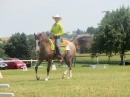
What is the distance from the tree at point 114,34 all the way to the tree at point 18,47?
578 inches

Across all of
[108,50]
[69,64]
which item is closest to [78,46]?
[69,64]

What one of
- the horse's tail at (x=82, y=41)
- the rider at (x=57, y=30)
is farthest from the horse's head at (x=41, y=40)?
the horse's tail at (x=82, y=41)

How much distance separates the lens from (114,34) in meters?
64.3

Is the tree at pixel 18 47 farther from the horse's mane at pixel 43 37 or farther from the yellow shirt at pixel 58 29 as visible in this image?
the horse's mane at pixel 43 37

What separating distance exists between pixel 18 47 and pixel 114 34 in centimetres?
2158

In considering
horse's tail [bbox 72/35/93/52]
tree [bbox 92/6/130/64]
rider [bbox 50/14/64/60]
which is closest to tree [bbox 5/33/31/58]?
tree [bbox 92/6/130/64]

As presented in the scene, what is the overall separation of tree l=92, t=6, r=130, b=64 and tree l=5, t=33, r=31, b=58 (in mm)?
14679

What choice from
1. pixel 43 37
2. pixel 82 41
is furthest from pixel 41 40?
pixel 82 41

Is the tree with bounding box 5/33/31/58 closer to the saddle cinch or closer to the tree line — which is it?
the tree line

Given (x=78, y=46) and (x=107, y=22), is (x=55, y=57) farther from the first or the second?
(x=107, y=22)

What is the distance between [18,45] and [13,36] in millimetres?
4724

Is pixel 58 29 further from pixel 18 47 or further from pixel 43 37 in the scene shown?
pixel 18 47

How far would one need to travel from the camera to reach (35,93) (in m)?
9.39

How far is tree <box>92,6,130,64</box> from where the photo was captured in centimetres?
6419
